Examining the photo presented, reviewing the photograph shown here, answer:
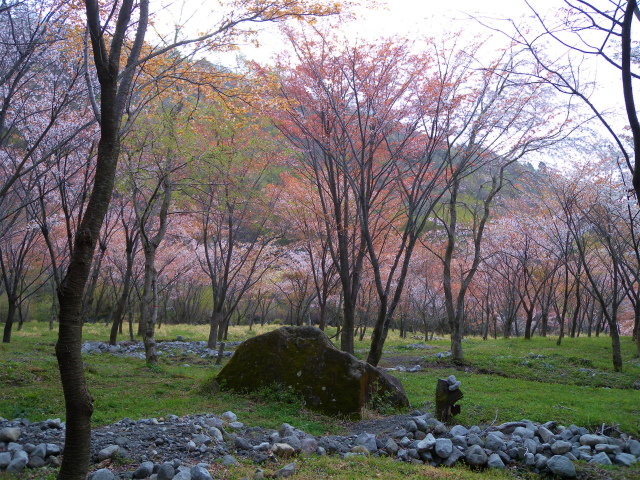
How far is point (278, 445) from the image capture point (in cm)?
422

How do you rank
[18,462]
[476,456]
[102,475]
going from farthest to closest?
[476,456] → [18,462] → [102,475]

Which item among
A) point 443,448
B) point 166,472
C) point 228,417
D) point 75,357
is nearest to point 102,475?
point 166,472

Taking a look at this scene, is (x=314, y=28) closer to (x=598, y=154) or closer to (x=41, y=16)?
(x=41, y=16)

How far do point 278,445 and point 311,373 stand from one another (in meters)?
2.18

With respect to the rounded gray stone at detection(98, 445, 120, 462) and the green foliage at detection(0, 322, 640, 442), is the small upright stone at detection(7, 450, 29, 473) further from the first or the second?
the green foliage at detection(0, 322, 640, 442)

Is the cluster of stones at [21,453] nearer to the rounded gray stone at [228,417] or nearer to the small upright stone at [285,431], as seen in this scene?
the rounded gray stone at [228,417]

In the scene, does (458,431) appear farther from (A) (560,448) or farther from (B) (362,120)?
(B) (362,120)

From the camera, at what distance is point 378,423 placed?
5.62m

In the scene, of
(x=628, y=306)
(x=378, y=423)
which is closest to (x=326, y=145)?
(x=378, y=423)

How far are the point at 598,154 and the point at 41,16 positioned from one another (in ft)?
55.5

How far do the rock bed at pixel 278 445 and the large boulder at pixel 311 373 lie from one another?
87 cm

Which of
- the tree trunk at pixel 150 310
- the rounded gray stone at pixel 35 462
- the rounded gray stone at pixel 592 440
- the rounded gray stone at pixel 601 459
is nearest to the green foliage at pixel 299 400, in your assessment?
the tree trunk at pixel 150 310

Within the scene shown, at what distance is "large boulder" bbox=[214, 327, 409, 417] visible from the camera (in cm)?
607

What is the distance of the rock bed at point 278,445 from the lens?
362cm
